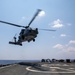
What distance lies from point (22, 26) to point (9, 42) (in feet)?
51.6

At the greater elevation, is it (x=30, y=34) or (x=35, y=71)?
(x=30, y=34)

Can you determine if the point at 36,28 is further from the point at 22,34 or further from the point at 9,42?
the point at 9,42

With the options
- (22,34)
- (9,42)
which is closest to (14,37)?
(9,42)

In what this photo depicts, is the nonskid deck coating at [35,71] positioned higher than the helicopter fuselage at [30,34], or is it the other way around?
the helicopter fuselage at [30,34]

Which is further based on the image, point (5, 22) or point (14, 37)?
point (14, 37)

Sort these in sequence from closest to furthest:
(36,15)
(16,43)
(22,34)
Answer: (36,15)
(22,34)
(16,43)

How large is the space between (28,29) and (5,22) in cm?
509

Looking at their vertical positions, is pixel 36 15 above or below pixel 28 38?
above

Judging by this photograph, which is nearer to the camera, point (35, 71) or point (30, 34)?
point (35, 71)

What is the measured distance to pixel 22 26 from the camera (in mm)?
47656

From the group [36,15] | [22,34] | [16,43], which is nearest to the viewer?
[36,15]

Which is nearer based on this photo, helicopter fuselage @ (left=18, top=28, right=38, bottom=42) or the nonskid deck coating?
the nonskid deck coating

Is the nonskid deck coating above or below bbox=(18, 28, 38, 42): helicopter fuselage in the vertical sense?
below

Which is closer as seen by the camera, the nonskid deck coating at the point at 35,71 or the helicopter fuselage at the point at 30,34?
the nonskid deck coating at the point at 35,71
